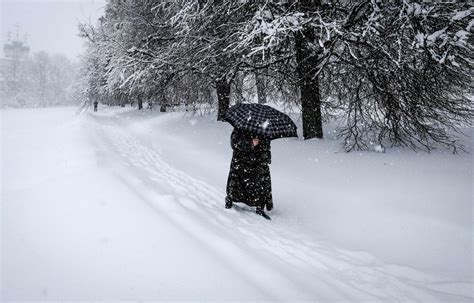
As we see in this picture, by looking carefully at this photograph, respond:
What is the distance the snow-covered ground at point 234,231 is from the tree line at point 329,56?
4.65 ft

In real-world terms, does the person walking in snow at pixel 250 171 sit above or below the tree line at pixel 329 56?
below

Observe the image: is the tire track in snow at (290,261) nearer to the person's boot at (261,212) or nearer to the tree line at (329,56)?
the person's boot at (261,212)

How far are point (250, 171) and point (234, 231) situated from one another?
1181 mm

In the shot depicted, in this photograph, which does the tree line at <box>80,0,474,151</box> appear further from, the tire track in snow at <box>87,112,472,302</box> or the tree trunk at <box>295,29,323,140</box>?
the tire track in snow at <box>87,112,472,302</box>

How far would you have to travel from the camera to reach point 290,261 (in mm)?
3709

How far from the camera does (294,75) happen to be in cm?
929

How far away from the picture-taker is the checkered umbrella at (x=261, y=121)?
4688mm

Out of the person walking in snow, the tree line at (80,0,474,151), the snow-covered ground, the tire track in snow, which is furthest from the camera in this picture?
the tree line at (80,0,474,151)

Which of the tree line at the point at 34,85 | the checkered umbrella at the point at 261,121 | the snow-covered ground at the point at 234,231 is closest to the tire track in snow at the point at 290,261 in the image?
the snow-covered ground at the point at 234,231

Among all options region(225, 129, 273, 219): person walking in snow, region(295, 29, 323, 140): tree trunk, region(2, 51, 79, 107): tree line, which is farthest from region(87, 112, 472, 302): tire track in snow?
region(2, 51, 79, 107): tree line

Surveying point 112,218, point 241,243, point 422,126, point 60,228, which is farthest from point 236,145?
point 422,126

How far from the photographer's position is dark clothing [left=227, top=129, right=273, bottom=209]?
510 cm

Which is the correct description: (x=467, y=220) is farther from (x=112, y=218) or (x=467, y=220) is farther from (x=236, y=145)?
(x=112, y=218)

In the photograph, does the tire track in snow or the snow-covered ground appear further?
the tire track in snow
